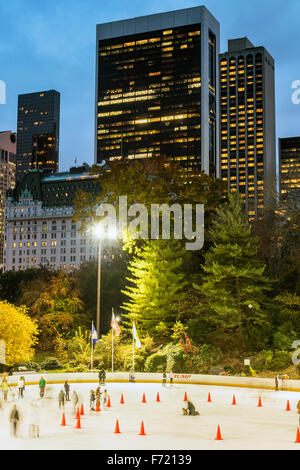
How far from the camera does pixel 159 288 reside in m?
52.7

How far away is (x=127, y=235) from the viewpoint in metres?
56.3

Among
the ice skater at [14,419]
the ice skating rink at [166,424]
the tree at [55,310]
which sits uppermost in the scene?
the tree at [55,310]

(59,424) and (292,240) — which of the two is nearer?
(59,424)

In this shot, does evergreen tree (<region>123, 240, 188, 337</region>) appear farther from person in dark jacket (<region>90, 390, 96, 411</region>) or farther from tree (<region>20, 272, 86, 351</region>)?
person in dark jacket (<region>90, 390, 96, 411</region>)

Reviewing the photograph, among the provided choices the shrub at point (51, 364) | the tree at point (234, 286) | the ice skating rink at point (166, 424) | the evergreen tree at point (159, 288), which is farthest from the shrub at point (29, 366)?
the tree at point (234, 286)

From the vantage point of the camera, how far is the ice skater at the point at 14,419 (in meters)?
20.6

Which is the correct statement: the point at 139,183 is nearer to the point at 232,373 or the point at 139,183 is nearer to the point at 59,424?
the point at 232,373

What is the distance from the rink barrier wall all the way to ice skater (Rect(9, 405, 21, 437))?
21.4m
